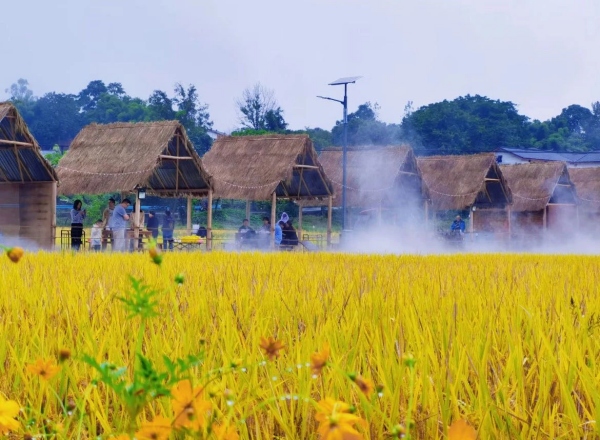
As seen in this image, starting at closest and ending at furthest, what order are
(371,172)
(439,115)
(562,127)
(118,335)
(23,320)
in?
(118,335), (23,320), (371,172), (439,115), (562,127)

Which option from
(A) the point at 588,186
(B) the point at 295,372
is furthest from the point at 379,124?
(B) the point at 295,372

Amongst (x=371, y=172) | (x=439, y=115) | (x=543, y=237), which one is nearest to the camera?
(x=371, y=172)

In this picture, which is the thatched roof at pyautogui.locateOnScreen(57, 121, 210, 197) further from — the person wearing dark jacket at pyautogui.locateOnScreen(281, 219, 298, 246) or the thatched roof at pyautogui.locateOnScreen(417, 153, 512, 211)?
the thatched roof at pyautogui.locateOnScreen(417, 153, 512, 211)

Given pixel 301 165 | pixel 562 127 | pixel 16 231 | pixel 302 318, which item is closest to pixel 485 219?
pixel 301 165

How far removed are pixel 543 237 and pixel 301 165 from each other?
11271 mm

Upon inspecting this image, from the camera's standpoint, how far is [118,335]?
9.21 feet

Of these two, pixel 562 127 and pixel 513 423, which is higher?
pixel 562 127

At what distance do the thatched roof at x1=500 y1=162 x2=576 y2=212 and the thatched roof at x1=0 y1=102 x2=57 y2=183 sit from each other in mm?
18194

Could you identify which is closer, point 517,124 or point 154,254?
point 154,254

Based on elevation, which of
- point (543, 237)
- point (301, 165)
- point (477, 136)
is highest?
point (477, 136)

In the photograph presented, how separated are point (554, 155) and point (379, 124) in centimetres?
1384

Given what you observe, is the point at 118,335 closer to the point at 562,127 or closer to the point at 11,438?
the point at 11,438

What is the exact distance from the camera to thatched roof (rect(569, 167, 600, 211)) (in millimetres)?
33281

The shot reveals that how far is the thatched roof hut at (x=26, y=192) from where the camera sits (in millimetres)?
15430
